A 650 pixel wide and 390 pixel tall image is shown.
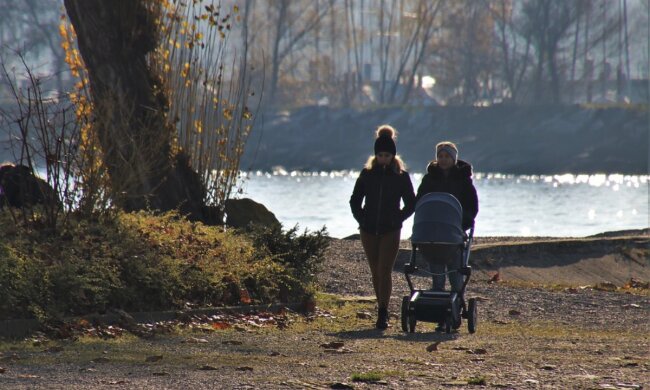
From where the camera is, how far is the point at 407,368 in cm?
938

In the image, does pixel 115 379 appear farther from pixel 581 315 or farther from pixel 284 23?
pixel 284 23

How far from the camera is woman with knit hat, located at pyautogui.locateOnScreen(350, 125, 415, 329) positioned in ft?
41.3

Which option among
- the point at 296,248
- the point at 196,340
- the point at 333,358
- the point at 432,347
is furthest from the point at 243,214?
the point at 333,358

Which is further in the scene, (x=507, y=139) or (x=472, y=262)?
(x=507, y=139)

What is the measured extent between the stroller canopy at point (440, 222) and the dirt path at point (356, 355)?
3.03ft

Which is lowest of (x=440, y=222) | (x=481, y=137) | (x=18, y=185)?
(x=440, y=222)

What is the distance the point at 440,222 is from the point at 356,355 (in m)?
2.13

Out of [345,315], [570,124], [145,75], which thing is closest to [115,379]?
[345,315]

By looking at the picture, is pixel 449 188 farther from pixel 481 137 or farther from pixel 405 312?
pixel 481 137

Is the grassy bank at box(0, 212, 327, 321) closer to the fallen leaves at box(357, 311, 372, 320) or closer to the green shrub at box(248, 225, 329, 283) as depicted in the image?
the green shrub at box(248, 225, 329, 283)

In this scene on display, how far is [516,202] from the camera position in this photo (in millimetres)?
71812

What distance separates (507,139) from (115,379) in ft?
294

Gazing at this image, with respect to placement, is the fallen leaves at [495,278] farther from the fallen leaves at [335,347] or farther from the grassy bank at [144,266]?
the fallen leaves at [335,347]

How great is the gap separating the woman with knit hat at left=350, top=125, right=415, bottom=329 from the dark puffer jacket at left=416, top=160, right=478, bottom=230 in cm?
20
